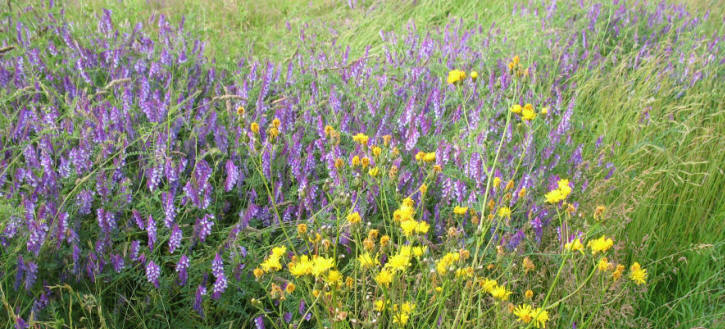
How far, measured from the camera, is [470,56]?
344 centimetres

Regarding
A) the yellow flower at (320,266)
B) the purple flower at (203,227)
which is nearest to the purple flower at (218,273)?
the purple flower at (203,227)

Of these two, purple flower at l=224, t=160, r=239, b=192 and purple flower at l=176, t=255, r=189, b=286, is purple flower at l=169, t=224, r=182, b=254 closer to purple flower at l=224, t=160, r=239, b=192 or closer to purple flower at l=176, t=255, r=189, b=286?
purple flower at l=176, t=255, r=189, b=286

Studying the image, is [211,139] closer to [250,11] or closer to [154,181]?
[154,181]

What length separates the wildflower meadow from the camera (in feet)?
5.65

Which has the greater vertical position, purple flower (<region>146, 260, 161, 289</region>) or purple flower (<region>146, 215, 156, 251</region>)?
purple flower (<region>146, 215, 156, 251</region>)

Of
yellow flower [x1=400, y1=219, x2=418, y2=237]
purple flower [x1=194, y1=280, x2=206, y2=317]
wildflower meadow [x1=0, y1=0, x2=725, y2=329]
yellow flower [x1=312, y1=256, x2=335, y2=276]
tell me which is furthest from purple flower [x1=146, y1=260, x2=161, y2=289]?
yellow flower [x1=400, y1=219, x2=418, y2=237]

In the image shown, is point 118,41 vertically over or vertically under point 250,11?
over

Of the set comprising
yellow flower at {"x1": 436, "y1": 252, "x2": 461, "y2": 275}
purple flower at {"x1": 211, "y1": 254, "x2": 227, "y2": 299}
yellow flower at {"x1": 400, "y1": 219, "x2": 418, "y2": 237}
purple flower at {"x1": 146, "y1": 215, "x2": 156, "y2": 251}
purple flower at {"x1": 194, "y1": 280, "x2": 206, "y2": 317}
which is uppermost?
yellow flower at {"x1": 400, "y1": 219, "x2": 418, "y2": 237}

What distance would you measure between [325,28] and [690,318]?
129 inches

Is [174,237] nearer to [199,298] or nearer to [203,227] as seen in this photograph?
[203,227]

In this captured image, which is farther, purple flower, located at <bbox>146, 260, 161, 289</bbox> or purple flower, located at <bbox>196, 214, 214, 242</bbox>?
purple flower, located at <bbox>196, 214, 214, 242</bbox>

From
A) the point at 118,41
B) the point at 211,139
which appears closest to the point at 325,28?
the point at 118,41

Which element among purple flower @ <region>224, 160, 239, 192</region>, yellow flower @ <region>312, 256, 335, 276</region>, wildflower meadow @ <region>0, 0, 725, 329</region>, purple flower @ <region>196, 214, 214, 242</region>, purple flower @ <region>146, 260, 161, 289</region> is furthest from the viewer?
purple flower @ <region>224, 160, 239, 192</region>

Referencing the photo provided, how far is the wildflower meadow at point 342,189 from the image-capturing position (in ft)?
5.65
